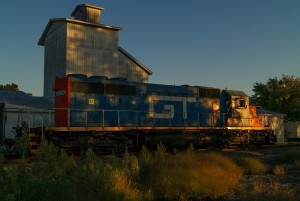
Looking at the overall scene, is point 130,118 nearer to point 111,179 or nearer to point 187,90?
point 187,90

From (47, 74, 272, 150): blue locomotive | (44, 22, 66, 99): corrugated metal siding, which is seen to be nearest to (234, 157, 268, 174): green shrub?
(47, 74, 272, 150): blue locomotive

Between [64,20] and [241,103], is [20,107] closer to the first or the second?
[64,20]

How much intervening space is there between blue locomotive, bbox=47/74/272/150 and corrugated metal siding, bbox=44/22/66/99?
13.4 metres

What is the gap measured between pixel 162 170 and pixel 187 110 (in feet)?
38.5

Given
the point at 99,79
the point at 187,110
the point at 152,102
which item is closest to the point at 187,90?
the point at 187,110

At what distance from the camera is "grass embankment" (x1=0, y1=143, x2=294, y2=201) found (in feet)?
20.7

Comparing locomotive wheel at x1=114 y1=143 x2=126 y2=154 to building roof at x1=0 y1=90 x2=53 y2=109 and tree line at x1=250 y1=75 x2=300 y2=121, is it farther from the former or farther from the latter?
tree line at x1=250 y1=75 x2=300 y2=121

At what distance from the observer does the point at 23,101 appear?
27359 millimetres

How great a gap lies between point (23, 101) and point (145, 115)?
12.5 m

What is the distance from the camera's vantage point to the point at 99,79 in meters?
17.7

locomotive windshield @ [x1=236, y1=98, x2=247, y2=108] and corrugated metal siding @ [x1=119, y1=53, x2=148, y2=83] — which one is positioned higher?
corrugated metal siding @ [x1=119, y1=53, x2=148, y2=83]

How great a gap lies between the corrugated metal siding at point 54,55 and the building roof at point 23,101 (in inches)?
102

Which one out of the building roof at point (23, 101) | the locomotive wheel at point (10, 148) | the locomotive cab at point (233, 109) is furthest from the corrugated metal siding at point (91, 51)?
the locomotive wheel at point (10, 148)

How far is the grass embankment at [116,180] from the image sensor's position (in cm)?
630
